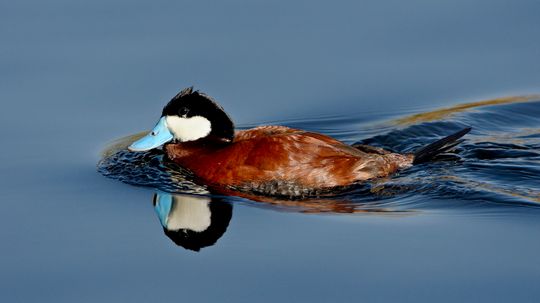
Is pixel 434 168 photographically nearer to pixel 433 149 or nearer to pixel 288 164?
pixel 433 149

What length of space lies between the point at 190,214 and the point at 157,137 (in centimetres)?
129

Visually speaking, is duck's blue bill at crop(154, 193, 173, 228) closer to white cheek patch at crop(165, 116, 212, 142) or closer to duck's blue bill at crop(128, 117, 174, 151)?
duck's blue bill at crop(128, 117, 174, 151)

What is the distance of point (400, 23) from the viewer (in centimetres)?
1168

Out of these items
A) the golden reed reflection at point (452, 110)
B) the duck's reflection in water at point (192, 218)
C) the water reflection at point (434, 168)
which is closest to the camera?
the duck's reflection in water at point (192, 218)

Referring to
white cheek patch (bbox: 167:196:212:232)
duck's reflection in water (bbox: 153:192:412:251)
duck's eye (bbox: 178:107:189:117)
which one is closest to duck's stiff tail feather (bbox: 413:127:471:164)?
duck's reflection in water (bbox: 153:192:412:251)

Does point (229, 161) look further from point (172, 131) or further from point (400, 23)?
point (400, 23)

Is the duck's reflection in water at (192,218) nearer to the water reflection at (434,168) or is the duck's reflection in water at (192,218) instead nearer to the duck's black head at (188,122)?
the water reflection at (434,168)

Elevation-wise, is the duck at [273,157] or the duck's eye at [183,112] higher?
the duck's eye at [183,112]

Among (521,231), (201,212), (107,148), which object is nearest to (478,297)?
(521,231)

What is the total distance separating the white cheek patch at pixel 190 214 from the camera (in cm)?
855

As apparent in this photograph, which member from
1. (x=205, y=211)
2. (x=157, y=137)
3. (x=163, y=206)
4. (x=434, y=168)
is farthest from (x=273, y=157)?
(x=434, y=168)

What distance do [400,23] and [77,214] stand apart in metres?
4.81

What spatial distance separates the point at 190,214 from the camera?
28.9ft

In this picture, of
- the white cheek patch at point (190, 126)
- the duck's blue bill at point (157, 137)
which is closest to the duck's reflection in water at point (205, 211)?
the duck's blue bill at point (157, 137)
